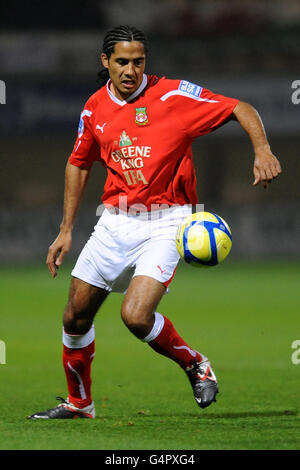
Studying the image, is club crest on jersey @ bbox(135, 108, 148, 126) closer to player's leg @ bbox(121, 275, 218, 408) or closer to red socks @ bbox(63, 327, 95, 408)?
player's leg @ bbox(121, 275, 218, 408)

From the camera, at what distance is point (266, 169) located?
16.6 ft

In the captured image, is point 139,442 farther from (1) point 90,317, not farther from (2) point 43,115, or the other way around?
(2) point 43,115

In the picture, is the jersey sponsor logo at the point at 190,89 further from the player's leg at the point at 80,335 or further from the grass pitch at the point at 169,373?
the grass pitch at the point at 169,373

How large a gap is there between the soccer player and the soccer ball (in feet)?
0.56

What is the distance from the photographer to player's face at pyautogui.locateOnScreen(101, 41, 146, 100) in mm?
5637

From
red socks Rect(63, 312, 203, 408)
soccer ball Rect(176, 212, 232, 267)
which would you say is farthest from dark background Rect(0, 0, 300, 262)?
soccer ball Rect(176, 212, 232, 267)

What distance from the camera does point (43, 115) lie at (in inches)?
843

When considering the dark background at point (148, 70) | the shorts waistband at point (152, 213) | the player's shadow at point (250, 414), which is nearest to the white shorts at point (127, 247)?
the shorts waistband at point (152, 213)

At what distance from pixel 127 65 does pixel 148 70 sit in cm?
1613

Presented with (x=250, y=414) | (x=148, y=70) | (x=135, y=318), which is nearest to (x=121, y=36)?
(x=135, y=318)

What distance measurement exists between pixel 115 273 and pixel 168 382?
2232 millimetres

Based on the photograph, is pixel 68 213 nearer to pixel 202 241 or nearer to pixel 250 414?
pixel 202 241

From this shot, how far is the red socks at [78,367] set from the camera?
228 inches
